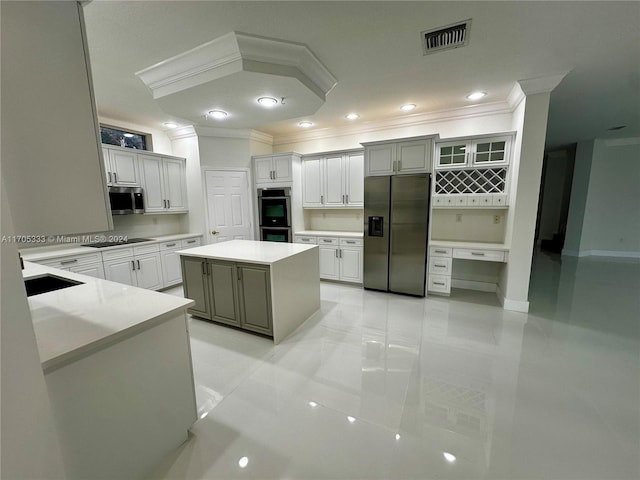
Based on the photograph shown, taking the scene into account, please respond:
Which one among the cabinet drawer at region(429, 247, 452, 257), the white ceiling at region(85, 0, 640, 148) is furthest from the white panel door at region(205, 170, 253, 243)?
the cabinet drawer at region(429, 247, 452, 257)

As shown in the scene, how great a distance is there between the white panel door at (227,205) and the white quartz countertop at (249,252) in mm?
1453

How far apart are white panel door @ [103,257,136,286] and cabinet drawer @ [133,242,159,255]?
130 millimetres

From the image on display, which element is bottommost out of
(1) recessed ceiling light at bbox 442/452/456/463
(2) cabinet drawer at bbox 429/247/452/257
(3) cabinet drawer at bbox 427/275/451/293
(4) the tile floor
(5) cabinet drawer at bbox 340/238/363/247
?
(1) recessed ceiling light at bbox 442/452/456/463

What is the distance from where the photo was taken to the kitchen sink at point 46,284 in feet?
6.63

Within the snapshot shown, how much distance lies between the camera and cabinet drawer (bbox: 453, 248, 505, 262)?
11.1 ft

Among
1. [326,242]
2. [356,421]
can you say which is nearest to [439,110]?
[326,242]

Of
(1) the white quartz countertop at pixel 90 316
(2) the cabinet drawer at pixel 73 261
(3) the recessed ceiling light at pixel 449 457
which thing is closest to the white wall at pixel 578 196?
(3) the recessed ceiling light at pixel 449 457

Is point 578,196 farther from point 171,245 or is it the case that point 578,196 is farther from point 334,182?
point 171,245

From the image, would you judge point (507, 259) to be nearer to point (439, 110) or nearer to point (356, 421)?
point (439, 110)

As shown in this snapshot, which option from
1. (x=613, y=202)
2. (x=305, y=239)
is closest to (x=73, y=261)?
(x=305, y=239)

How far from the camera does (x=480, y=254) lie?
3496 mm

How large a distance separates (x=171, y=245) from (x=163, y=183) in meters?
1.06

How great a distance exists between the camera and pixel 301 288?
2.98 m

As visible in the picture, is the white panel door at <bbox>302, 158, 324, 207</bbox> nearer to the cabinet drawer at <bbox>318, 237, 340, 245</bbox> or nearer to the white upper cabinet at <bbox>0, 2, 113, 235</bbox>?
the cabinet drawer at <bbox>318, 237, 340, 245</bbox>
